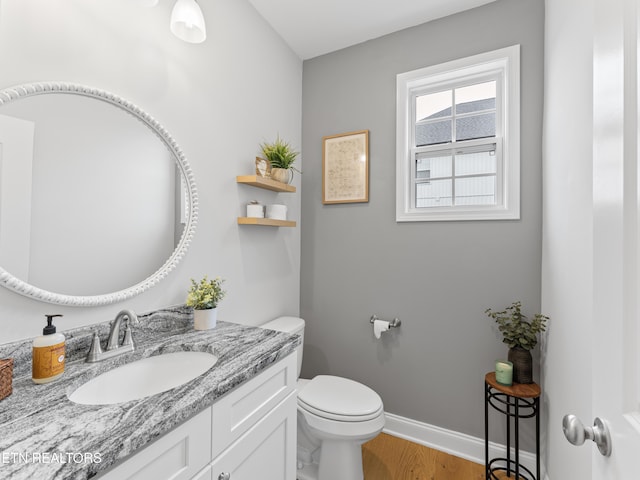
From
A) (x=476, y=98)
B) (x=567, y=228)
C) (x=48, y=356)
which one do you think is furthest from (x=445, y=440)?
(x=476, y=98)

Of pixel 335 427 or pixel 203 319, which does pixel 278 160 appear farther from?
pixel 335 427

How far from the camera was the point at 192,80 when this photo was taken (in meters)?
1.44

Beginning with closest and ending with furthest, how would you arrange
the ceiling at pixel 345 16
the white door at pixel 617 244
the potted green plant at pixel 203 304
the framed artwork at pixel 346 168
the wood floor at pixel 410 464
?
the white door at pixel 617 244, the potted green plant at pixel 203 304, the wood floor at pixel 410 464, the ceiling at pixel 345 16, the framed artwork at pixel 346 168

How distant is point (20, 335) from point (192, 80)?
1.24 meters

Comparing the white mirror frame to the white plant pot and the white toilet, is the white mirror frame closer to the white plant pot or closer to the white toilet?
the white plant pot

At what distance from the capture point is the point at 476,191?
6.11ft

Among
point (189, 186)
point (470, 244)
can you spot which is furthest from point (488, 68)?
point (189, 186)

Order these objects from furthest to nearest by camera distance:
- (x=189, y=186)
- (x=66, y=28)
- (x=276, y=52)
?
1. (x=276, y=52)
2. (x=189, y=186)
3. (x=66, y=28)

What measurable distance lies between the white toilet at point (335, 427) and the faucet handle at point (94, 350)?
3.18 ft

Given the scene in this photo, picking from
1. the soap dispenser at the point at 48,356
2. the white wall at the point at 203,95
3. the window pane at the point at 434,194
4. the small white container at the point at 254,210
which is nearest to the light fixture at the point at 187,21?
the white wall at the point at 203,95

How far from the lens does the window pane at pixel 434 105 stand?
1.98 metres

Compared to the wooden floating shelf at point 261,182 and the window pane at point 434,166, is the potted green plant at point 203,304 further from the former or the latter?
the window pane at point 434,166

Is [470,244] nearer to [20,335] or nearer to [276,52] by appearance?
[276,52]

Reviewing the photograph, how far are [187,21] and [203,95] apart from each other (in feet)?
1.20
